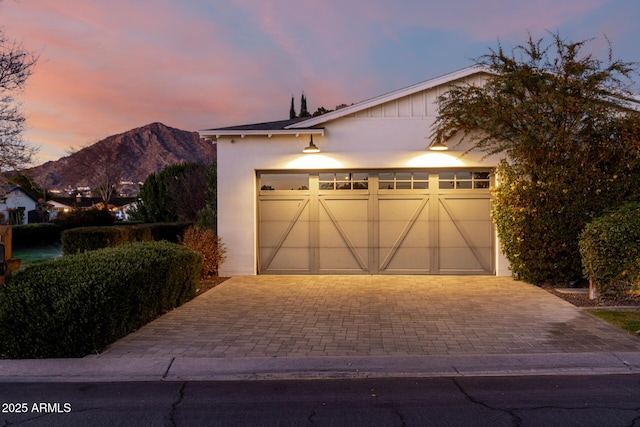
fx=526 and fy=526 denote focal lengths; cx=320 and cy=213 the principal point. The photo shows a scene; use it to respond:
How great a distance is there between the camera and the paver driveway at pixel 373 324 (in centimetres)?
662

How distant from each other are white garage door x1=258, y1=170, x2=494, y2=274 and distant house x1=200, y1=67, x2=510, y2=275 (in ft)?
0.08

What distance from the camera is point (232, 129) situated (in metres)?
12.6

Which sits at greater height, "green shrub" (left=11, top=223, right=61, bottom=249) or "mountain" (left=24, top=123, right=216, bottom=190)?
"mountain" (left=24, top=123, right=216, bottom=190)

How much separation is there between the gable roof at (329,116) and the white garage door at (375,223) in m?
1.10

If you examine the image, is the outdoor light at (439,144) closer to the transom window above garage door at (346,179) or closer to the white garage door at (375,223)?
the white garage door at (375,223)

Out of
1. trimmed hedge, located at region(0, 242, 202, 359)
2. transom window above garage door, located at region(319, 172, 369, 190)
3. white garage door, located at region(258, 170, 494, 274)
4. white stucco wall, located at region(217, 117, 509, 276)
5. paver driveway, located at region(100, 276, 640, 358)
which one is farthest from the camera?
transom window above garage door, located at region(319, 172, 369, 190)

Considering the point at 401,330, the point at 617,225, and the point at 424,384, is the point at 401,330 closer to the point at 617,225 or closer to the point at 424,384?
the point at 424,384

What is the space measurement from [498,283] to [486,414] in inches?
280

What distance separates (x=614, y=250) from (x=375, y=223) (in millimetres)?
5208

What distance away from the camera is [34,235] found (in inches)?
1054

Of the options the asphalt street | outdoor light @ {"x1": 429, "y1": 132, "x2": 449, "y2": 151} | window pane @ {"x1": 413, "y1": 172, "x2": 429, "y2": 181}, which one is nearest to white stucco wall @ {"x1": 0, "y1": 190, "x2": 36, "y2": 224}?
window pane @ {"x1": 413, "y1": 172, "x2": 429, "y2": 181}

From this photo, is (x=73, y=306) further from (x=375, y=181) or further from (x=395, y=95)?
(x=395, y=95)

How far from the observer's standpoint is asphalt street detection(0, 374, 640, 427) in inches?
180

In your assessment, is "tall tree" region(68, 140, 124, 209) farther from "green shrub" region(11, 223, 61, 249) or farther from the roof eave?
the roof eave
